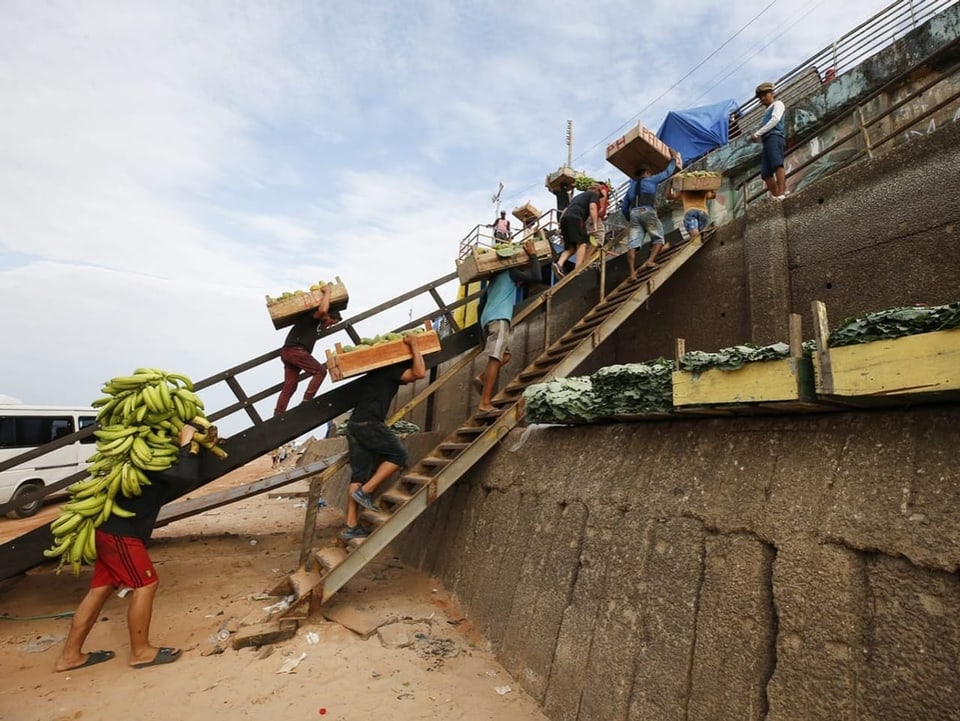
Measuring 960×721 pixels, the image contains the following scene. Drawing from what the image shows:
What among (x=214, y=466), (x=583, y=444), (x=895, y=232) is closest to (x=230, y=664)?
(x=214, y=466)

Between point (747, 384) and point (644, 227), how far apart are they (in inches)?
231

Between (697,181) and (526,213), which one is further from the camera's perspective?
(526,213)

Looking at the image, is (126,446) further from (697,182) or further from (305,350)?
(697,182)

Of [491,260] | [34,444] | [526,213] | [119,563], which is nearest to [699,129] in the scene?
[526,213]

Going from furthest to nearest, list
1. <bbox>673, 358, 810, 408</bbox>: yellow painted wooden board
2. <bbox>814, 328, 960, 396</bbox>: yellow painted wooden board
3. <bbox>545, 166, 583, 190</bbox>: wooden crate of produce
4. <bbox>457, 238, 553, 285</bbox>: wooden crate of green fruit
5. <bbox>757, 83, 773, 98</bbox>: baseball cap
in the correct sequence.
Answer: <bbox>545, 166, 583, 190</bbox>: wooden crate of produce < <bbox>757, 83, 773, 98</bbox>: baseball cap < <bbox>457, 238, 553, 285</bbox>: wooden crate of green fruit < <bbox>673, 358, 810, 408</bbox>: yellow painted wooden board < <bbox>814, 328, 960, 396</bbox>: yellow painted wooden board

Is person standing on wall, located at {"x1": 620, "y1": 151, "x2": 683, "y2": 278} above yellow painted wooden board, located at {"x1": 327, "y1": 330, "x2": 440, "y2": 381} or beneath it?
above

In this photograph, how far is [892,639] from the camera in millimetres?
2170

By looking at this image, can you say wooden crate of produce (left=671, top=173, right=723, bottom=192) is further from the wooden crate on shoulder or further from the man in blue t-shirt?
the wooden crate on shoulder

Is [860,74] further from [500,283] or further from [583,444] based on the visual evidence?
[583,444]

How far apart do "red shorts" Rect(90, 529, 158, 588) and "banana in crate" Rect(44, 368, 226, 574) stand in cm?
10

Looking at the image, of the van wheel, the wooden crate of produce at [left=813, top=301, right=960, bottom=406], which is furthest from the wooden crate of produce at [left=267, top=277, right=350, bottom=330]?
the van wheel

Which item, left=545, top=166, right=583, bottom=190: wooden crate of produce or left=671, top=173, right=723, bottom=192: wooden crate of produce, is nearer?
left=671, top=173, right=723, bottom=192: wooden crate of produce

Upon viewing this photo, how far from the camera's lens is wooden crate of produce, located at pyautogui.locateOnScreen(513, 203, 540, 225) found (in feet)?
55.1

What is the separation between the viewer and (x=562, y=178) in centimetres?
1181
